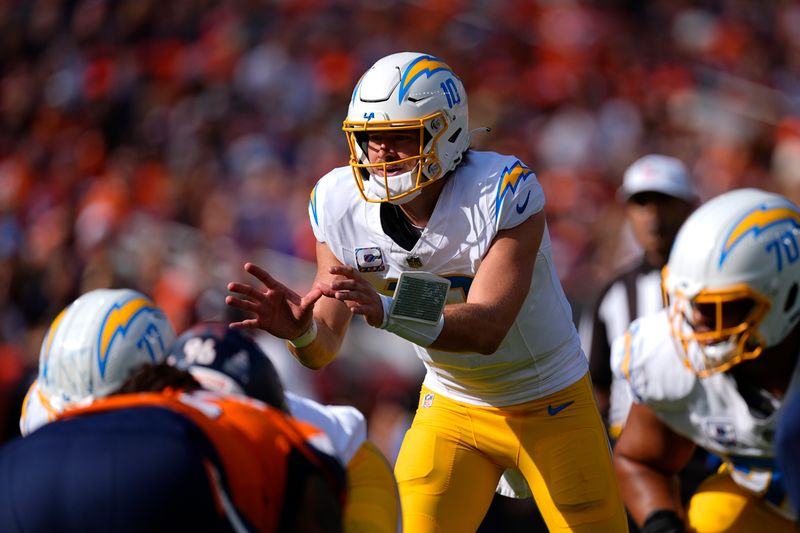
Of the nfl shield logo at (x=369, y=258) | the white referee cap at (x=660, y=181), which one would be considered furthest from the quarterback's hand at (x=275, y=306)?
the white referee cap at (x=660, y=181)

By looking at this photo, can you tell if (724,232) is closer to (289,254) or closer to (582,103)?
(289,254)

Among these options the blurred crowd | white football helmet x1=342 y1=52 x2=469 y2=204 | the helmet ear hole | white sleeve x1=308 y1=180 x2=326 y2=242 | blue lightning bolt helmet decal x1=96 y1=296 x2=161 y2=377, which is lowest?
the blurred crowd

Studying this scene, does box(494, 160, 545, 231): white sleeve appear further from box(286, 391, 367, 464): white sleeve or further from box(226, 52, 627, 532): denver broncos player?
box(286, 391, 367, 464): white sleeve

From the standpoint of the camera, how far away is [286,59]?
1174 centimetres

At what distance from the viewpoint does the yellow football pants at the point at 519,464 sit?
3725 mm

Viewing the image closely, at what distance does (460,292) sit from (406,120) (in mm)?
548

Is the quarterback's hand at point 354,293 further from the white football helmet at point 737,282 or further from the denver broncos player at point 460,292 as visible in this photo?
the white football helmet at point 737,282

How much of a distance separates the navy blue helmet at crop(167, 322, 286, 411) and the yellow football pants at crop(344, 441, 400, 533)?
28cm

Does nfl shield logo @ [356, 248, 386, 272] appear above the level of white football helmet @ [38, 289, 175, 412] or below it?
above

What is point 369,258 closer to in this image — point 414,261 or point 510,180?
point 414,261

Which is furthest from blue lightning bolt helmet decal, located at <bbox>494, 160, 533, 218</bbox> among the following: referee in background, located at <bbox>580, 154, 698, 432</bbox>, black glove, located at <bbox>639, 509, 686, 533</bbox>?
referee in background, located at <bbox>580, 154, 698, 432</bbox>

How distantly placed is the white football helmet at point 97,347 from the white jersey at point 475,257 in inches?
26.0

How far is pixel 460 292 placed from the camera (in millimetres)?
3682

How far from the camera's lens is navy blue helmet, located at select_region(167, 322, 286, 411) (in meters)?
3.31
